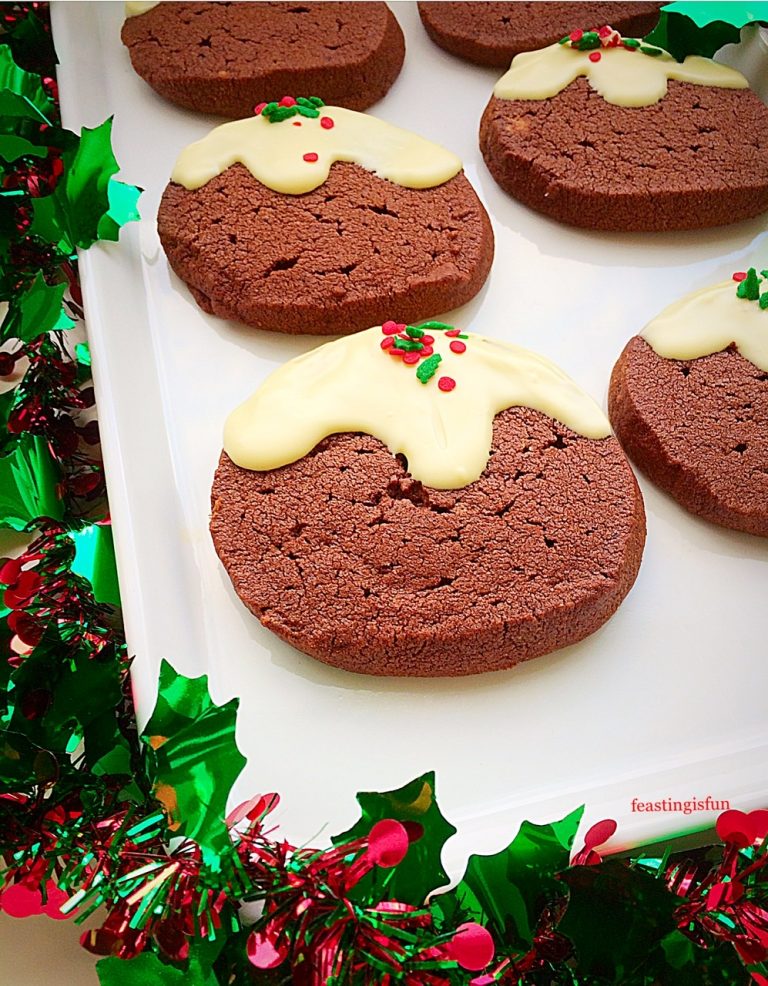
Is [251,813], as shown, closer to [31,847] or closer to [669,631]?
[31,847]

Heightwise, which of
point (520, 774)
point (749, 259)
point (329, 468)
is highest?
point (749, 259)

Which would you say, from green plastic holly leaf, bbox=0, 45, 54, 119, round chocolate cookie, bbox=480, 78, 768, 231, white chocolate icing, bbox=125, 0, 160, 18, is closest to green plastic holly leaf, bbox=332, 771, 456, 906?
round chocolate cookie, bbox=480, 78, 768, 231

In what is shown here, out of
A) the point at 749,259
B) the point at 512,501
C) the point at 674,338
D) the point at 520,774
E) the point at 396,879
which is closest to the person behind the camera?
the point at 396,879

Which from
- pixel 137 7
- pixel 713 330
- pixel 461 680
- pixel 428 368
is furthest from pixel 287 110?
pixel 461 680

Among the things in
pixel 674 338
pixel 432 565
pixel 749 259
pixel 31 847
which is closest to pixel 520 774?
pixel 432 565

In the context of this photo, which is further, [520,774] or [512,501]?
[512,501]

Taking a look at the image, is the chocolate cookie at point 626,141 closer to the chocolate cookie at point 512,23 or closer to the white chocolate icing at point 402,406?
the chocolate cookie at point 512,23
